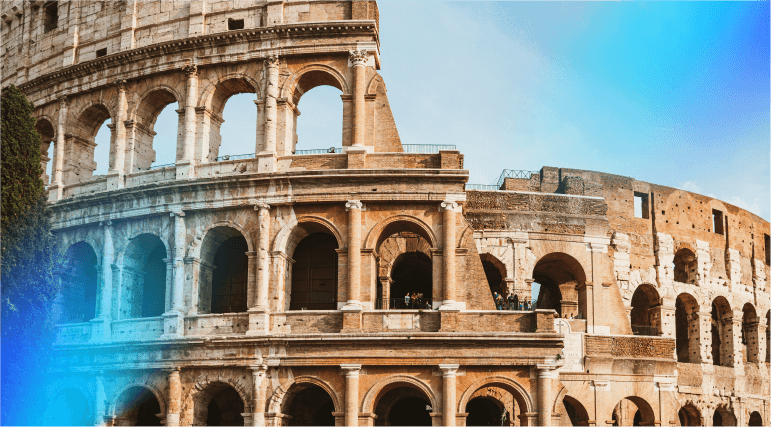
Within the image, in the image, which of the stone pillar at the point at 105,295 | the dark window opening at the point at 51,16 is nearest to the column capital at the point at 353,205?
the stone pillar at the point at 105,295

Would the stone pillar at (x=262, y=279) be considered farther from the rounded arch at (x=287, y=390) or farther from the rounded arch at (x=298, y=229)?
the rounded arch at (x=287, y=390)

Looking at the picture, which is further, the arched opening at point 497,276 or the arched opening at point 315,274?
the arched opening at point 497,276

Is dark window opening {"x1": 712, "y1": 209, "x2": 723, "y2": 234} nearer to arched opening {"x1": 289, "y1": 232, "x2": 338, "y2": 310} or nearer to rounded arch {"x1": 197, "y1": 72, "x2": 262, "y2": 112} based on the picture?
arched opening {"x1": 289, "y1": 232, "x2": 338, "y2": 310}

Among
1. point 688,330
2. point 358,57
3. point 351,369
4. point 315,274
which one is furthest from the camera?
point 688,330

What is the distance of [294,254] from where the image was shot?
26.0 meters

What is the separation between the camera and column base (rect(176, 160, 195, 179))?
2536 centimetres

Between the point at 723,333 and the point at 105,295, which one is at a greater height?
the point at 105,295

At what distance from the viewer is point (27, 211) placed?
2259 centimetres

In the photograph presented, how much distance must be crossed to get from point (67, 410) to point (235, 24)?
12846 mm

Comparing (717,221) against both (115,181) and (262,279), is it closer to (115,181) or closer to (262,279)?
(262,279)

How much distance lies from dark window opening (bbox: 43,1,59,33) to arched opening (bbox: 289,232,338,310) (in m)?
12.9

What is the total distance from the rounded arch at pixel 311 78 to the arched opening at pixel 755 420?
22563 mm

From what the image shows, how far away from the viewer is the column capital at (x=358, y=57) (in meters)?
25.1

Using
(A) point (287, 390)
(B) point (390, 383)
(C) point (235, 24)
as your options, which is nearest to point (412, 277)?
(B) point (390, 383)
